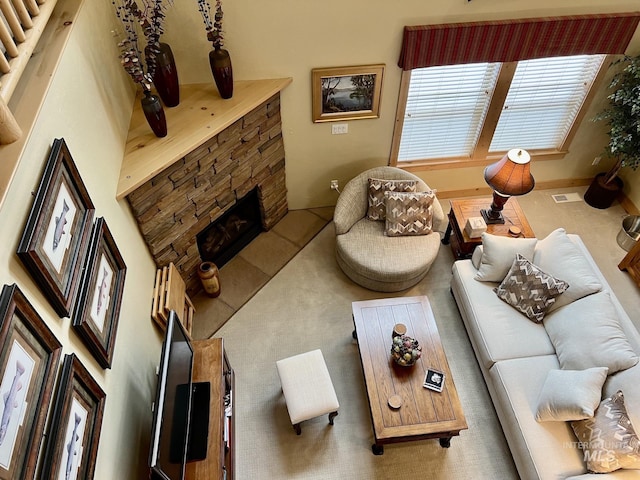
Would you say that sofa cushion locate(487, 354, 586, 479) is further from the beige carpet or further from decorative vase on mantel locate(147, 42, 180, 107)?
decorative vase on mantel locate(147, 42, 180, 107)

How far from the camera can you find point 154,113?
3.09 meters

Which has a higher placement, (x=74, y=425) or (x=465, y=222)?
(x=74, y=425)

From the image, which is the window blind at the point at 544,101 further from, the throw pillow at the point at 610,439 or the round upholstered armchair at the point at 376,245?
the throw pillow at the point at 610,439

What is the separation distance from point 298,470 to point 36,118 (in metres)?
2.64

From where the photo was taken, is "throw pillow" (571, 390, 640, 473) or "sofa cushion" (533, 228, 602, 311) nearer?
"throw pillow" (571, 390, 640, 473)

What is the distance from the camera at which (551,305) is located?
343 centimetres

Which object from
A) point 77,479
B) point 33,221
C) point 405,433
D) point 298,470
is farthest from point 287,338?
point 33,221

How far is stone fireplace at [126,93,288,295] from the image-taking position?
3.26 m

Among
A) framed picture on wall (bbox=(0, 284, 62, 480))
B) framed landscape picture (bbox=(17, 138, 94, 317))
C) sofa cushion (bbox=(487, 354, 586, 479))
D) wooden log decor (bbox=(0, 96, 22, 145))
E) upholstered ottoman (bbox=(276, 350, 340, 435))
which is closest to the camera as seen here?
framed picture on wall (bbox=(0, 284, 62, 480))

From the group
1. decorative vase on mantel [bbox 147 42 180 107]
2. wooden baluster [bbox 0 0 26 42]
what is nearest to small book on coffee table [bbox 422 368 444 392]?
decorative vase on mantel [bbox 147 42 180 107]

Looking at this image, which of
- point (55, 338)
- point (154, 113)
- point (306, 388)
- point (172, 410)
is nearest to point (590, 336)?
point (306, 388)

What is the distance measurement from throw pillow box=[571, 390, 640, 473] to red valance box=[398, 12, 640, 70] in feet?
8.48

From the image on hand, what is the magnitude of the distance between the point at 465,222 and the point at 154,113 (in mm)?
2706

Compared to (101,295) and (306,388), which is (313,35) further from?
(306,388)
